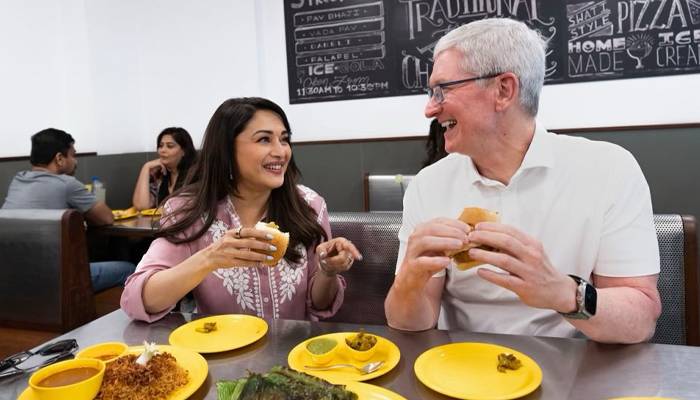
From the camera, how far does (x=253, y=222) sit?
6.22ft

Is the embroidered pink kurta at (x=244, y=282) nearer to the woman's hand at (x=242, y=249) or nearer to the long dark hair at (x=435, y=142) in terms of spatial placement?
the woman's hand at (x=242, y=249)

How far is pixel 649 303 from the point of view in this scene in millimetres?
1240

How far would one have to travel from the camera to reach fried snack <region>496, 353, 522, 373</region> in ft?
3.49

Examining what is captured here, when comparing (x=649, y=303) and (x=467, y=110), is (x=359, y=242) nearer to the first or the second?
(x=467, y=110)

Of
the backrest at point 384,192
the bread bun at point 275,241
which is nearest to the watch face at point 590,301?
the bread bun at point 275,241

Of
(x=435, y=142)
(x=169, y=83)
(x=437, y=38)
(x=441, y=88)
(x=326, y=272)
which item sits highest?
(x=437, y=38)

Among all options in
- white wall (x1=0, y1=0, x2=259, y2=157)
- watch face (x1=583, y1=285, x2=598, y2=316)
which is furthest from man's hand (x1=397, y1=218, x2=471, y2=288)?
white wall (x1=0, y1=0, x2=259, y2=157)

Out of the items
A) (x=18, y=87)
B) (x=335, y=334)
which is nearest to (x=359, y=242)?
(x=335, y=334)

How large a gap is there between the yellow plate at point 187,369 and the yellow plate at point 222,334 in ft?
0.15

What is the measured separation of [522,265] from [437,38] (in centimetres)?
358

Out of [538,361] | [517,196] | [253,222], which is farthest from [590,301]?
[253,222]

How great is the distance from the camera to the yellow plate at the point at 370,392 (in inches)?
38.1

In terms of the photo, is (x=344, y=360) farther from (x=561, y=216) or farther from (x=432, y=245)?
(x=561, y=216)

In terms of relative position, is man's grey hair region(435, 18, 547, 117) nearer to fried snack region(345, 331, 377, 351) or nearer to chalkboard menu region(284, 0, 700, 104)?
fried snack region(345, 331, 377, 351)
